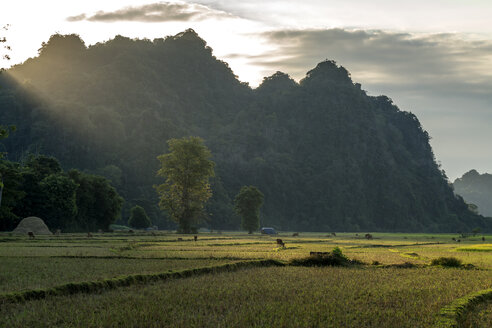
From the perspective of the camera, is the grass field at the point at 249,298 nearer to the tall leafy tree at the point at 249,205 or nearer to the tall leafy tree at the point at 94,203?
the tall leafy tree at the point at 94,203

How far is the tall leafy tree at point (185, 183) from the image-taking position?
283ft

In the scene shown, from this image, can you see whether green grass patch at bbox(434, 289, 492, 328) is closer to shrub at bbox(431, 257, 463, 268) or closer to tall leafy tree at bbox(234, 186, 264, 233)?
shrub at bbox(431, 257, 463, 268)

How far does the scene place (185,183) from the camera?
8662cm

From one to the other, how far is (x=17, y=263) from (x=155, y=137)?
162 meters

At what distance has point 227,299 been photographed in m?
14.9

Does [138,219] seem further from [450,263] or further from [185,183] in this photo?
[450,263]

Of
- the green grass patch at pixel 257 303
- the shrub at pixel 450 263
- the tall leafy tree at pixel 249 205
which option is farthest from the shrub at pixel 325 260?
the tall leafy tree at pixel 249 205

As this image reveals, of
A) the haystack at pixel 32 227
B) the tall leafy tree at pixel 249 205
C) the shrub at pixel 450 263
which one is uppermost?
the tall leafy tree at pixel 249 205

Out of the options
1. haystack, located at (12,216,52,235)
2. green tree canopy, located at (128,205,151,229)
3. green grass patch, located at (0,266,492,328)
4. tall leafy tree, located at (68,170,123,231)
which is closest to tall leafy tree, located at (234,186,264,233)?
green tree canopy, located at (128,205,151,229)

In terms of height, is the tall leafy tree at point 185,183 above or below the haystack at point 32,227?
above

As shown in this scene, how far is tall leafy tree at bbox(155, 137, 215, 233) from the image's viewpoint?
8625 cm

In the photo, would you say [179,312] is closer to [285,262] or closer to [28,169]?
[285,262]

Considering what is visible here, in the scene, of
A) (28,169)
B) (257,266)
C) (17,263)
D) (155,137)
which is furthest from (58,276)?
(155,137)

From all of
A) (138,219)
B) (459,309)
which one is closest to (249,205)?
(138,219)
